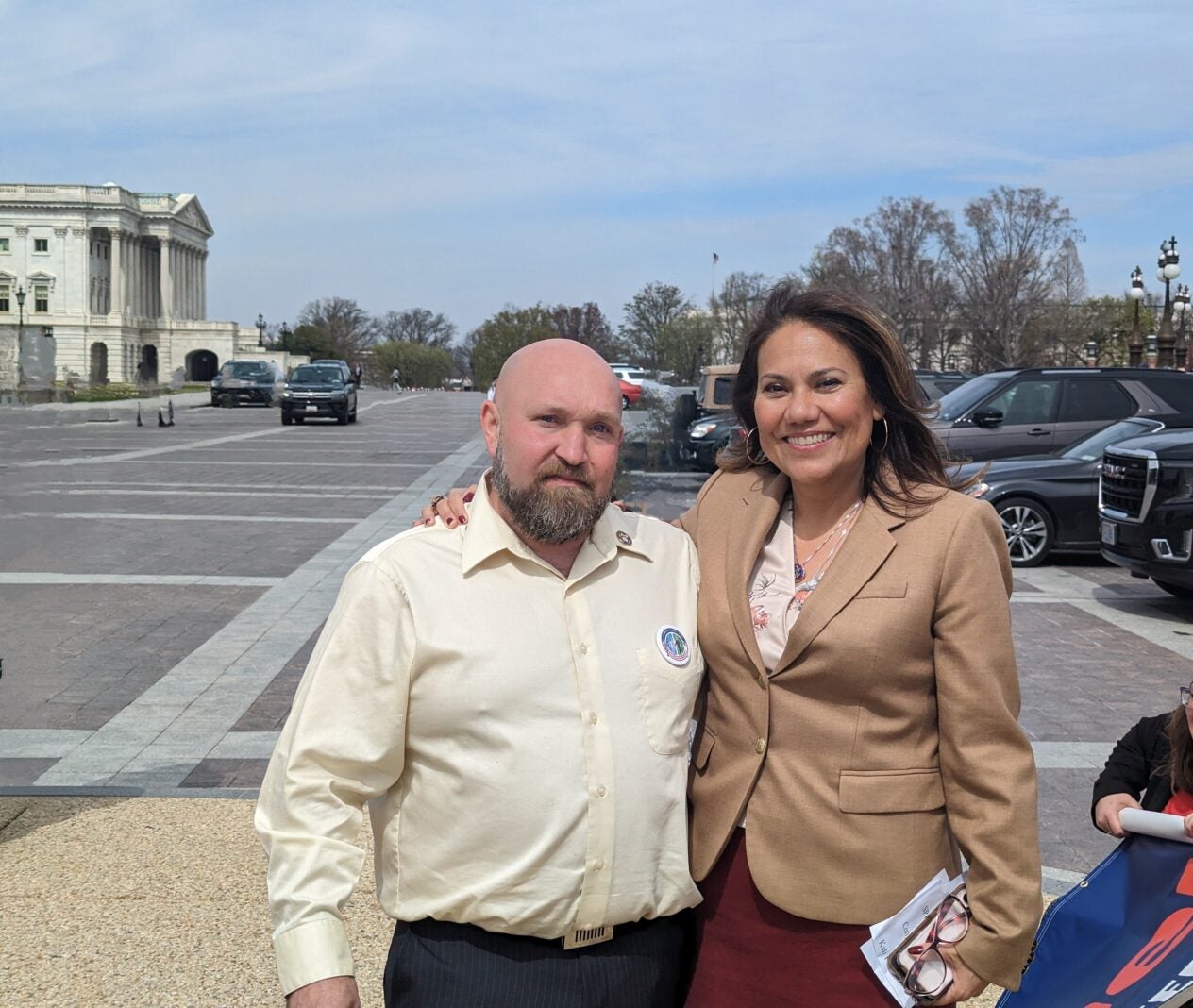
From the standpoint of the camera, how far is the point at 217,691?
296 inches

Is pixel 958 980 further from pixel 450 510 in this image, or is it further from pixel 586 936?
pixel 450 510

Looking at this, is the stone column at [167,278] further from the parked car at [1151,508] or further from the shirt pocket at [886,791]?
the shirt pocket at [886,791]

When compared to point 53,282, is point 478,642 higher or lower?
lower

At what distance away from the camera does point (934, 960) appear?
7.46 feet

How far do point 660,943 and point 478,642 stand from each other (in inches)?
26.2

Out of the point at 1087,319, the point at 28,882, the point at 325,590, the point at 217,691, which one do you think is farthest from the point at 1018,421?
the point at 1087,319

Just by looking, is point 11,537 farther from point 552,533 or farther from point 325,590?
point 552,533

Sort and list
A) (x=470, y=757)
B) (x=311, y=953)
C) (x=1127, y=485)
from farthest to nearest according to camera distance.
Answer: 1. (x=1127, y=485)
2. (x=470, y=757)
3. (x=311, y=953)

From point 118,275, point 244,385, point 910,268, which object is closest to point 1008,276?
point 910,268

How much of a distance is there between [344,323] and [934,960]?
361ft

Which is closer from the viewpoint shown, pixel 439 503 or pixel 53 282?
pixel 439 503

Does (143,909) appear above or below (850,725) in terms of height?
below

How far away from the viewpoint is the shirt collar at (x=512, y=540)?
226 cm

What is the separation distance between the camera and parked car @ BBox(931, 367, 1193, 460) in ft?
49.1
